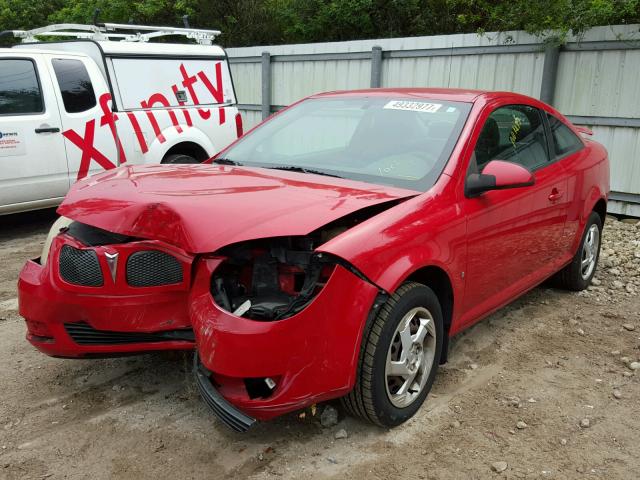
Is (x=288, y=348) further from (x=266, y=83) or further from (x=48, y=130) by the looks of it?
(x=266, y=83)

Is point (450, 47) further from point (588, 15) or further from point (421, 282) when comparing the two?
point (421, 282)

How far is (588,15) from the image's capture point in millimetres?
7422

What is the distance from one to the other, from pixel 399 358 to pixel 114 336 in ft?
4.57

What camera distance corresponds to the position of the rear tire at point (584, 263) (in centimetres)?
505

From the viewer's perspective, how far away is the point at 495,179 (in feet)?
11.1

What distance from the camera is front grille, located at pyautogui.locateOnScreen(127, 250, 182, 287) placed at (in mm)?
2821

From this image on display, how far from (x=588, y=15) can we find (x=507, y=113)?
171 inches

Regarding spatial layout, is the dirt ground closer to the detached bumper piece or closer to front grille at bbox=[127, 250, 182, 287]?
the detached bumper piece

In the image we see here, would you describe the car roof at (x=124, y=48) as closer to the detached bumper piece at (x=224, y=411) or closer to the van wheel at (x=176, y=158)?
the van wheel at (x=176, y=158)

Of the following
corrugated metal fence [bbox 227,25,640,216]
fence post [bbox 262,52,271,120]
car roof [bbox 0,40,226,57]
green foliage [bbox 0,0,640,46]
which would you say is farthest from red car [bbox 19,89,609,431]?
green foliage [bbox 0,0,640,46]

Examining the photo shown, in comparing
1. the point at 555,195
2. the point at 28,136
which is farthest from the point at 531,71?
the point at 28,136

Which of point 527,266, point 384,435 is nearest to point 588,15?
point 527,266

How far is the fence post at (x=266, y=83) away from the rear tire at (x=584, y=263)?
812 centimetres

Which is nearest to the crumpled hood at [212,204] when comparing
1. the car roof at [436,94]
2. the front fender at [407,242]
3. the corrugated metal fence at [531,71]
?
the front fender at [407,242]
